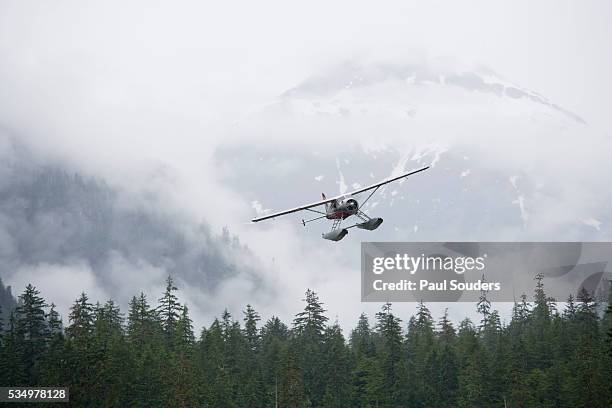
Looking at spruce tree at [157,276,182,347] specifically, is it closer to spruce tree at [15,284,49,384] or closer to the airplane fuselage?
spruce tree at [15,284,49,384]

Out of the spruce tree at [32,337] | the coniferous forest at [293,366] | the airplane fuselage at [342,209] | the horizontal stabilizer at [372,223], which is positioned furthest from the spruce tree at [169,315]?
the horizontal stabilizer at [372,223]

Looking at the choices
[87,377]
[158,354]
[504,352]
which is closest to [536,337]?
[504,352]

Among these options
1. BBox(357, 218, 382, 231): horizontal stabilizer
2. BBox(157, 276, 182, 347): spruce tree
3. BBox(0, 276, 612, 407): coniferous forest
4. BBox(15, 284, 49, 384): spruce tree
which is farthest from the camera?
BBox(157, 276, 182, 347): spruce tree

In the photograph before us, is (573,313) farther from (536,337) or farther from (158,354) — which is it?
(158,354)

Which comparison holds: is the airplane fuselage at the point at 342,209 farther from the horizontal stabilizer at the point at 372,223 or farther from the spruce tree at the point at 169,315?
the spruce tree at the point at 169,315

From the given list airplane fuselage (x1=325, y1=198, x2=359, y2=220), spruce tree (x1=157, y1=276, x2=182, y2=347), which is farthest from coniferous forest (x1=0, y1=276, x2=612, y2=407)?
airplane fuselage (x1=325, y1=198, x2=359, y2=220)

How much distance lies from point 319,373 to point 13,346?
131ft

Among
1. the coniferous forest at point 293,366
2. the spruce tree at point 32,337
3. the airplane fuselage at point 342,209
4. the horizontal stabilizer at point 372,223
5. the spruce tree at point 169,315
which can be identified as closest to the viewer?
the horizontal stabilizer at point 372,223

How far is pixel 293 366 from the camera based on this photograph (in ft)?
363

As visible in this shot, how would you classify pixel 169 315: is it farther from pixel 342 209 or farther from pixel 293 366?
pixel 342 209

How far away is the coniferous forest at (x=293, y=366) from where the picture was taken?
97750 mm

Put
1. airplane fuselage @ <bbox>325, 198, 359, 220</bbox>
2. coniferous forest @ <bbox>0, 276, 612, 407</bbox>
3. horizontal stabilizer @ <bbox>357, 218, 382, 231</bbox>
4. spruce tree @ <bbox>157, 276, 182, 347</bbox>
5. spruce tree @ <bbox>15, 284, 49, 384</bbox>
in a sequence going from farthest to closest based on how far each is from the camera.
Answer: spruce tree @ <bbox>157, 276, 182, 347</bbox> < spruce tree @ <bbox>15, 284, 49, 384</bbox> < coniferous forest @ <bbox>0, 276, 612, 407</bbox> < airplane fuselage @ <bbox>325, 198, 359, 220</bbox> < horizontal stabilizer @ <bbox>357, 218, 382, 231</bbox>

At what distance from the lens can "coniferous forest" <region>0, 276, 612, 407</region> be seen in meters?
97.8

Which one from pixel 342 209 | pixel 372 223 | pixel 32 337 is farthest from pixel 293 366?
pixel 372 223
